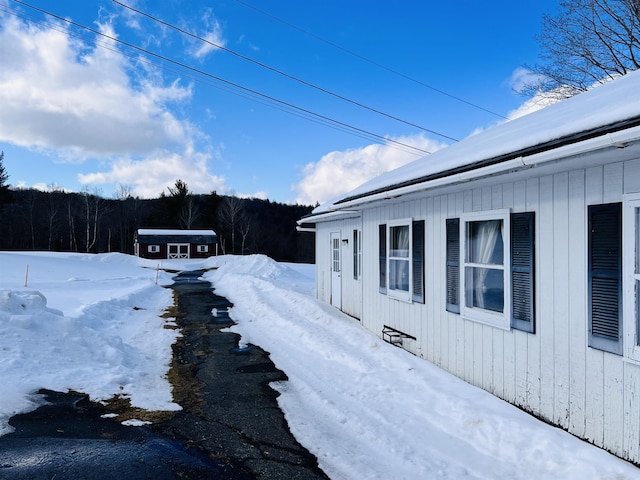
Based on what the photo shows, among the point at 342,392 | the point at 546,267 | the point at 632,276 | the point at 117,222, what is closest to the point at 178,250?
the point at 117,222

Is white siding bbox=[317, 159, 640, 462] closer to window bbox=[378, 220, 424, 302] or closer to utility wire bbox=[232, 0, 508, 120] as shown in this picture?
window bbox=[378, 220, 424, 302]

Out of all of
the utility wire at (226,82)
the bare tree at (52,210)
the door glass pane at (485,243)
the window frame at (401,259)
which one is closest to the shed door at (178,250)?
the bare tree at (52,210)

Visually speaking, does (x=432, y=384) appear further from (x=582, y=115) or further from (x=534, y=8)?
(x=534, y=8)

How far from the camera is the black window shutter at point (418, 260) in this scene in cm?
650

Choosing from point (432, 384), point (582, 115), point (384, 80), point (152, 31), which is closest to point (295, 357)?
point (432, 384)

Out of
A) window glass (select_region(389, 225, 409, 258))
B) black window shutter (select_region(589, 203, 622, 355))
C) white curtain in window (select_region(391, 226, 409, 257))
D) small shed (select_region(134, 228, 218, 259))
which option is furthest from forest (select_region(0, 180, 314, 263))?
black window shutter (select_region(589, 203, 622, 355))

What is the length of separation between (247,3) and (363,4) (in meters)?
4.12

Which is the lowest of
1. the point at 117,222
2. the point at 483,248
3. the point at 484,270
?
the point at 484,270

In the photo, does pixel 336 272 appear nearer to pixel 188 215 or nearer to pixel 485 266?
pixel 485 266

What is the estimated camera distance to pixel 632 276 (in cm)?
323

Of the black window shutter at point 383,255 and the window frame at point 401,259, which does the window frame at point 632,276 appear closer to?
the window frame at point 401,259

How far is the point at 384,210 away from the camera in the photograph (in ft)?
26.2

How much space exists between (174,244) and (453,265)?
44.7 meters

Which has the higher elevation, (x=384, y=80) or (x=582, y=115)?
(x=384, y=80)
